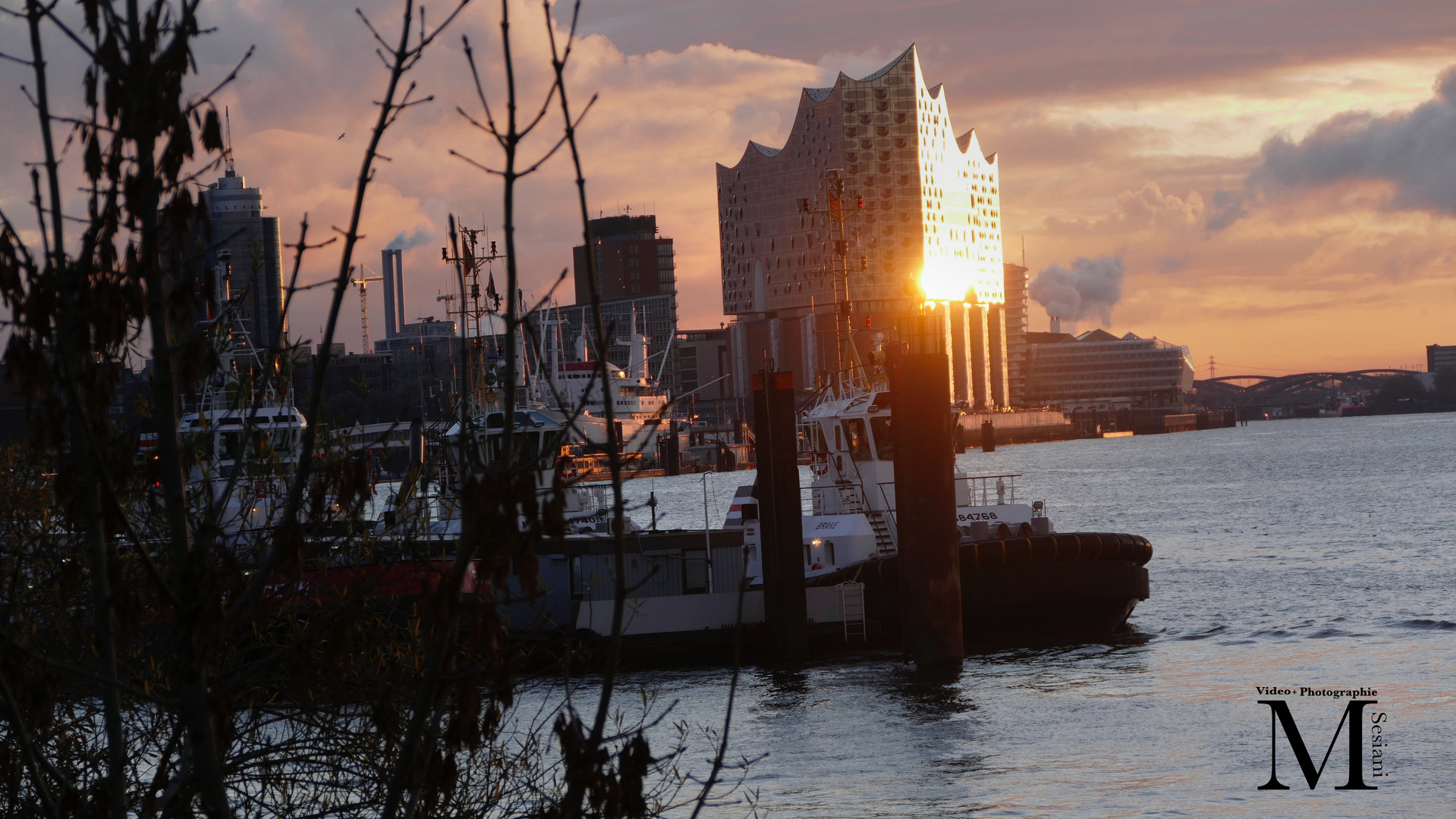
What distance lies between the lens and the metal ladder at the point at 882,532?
88.7ft

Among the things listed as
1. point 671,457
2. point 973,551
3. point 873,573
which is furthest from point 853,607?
point 671,457

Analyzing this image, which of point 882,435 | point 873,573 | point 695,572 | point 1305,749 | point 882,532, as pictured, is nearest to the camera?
point 1305,749

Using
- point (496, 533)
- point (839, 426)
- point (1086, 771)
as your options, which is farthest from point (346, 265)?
point (839, 426)

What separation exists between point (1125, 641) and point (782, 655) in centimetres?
910

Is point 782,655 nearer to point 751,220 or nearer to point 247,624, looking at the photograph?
point 247,624

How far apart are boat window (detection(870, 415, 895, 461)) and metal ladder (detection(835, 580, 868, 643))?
11.3 ft

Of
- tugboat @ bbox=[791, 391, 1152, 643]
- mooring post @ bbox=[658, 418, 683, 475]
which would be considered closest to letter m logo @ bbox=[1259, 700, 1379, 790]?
tugboat @ bbox=[791, 391, 1152, 643]

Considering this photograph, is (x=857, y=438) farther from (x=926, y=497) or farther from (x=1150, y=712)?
(x=1150, y=712)

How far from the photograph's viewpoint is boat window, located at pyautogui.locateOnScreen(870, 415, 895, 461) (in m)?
28.0

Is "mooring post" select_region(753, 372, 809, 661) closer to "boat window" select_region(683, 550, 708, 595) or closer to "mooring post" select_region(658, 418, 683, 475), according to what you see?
"boat window" select_region(683, 550, 708, 595)

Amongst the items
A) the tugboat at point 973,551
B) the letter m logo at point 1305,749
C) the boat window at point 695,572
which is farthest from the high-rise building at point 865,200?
the letter m logo at point 1305,749

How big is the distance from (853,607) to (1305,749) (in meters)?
8.16

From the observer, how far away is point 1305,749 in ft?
65.3

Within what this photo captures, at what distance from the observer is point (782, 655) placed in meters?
24.5
